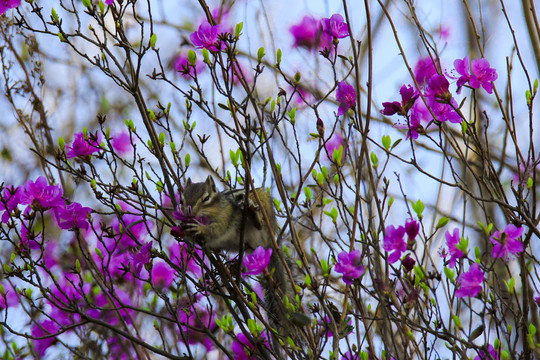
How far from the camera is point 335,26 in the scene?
11.2 feet

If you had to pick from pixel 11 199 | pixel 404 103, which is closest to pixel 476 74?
pixel 404 103

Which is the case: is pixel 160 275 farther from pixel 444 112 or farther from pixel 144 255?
pixel 444 112

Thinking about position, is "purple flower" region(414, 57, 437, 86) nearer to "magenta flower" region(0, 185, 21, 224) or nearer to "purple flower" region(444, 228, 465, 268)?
"purple flower" region(444, 228, 465, 268)

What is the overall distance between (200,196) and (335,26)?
1.47 metres

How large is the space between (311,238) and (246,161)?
1999 mm

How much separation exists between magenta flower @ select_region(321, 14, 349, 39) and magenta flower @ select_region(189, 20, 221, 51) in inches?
26.2

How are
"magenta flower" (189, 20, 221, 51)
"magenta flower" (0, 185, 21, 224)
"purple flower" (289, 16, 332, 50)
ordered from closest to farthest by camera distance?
"magenta flower" (189, 20, 221, 51), "magenta flower" (0, 185, 21, 224), "purple flower" (289, 16, 332, 50)

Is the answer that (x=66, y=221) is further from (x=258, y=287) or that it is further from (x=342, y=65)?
(x=342, y=65)

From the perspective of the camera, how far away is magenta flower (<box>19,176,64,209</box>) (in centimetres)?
323

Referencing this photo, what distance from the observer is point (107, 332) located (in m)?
4.35

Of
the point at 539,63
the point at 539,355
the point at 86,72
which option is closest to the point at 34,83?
the point at 86,72

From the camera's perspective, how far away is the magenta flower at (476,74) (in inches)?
123

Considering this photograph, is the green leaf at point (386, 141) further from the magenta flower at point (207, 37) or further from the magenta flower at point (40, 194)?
the magenta flower at point (40, 194)

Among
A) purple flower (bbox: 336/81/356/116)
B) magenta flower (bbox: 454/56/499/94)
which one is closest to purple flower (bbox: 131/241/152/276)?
purple flower (bbox: 336/81/356/116)
